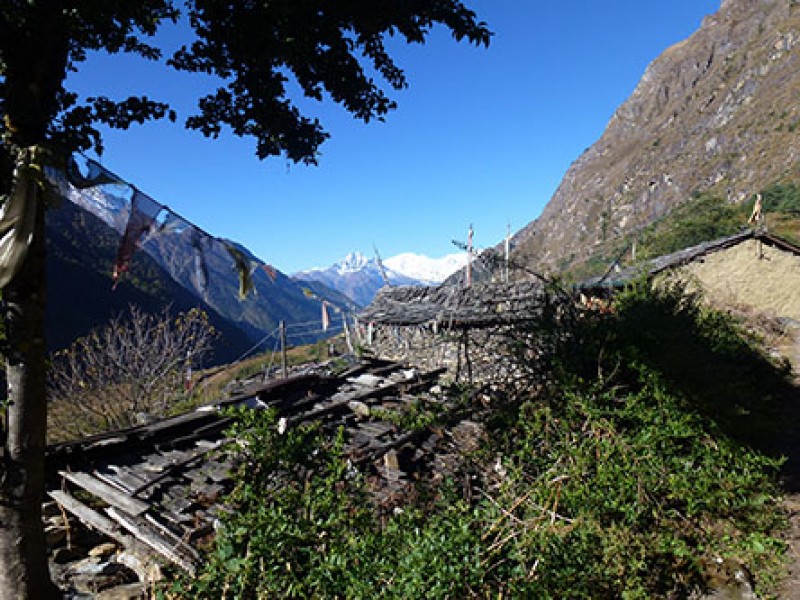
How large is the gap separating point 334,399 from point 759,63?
110 m

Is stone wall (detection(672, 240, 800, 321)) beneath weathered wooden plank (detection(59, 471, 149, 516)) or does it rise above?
above

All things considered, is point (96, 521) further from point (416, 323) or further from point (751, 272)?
point (751, 272)

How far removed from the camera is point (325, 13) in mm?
3572

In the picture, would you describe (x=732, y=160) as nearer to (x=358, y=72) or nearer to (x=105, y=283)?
(x=358, y=72)

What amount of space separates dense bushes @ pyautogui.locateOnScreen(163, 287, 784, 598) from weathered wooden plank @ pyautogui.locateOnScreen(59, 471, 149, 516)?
5.22 feet

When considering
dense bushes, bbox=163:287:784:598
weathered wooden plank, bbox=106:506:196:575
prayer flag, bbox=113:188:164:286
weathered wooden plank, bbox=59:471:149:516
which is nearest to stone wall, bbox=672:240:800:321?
dense bushes, bbox=163:287:784:598

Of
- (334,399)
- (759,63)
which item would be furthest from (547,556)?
(759,63)

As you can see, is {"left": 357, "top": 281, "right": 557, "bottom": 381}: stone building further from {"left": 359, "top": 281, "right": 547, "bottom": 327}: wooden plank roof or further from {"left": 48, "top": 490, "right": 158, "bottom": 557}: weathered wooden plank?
{"left": 48, "top": 490, "right": 158, "bottom": 557}: weathered wooden plank

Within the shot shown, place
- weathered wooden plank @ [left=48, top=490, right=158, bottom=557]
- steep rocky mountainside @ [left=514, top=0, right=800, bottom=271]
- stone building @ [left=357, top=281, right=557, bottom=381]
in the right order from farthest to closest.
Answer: steep rocky mountainside @ [left=514, top=0, right=800, bottom=271] → stone building @ [left=357, top=281, right=557, bottom=381] → weathered wooden plank @ [left=48, top=490, right=158, bottom=557]

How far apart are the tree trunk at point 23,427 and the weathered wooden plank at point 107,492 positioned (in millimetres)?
1374

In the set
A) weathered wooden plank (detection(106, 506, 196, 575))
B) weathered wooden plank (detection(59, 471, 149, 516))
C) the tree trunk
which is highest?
the tree trunk

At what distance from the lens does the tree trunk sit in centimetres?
298

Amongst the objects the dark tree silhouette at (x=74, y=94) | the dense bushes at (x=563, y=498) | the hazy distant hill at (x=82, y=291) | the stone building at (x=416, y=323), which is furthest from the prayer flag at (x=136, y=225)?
the hazy distant hill at (x=82, y=291)

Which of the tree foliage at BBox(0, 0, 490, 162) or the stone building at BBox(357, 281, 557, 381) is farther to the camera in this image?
the stone building at BBox(357, 281, 557, 381)
